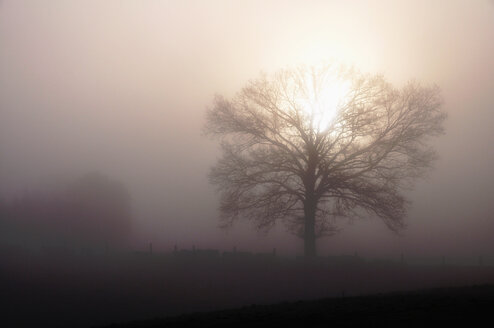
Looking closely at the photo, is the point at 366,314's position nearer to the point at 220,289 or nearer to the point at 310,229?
the point at 220,289

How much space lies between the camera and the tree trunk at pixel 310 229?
30.2 meters

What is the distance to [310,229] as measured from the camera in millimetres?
30266

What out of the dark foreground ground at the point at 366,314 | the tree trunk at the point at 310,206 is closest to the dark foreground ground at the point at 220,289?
the dark foreground ground at the point at 366,314

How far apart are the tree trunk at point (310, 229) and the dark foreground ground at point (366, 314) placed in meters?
11.6

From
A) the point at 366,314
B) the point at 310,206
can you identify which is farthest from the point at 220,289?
the point at 366,314

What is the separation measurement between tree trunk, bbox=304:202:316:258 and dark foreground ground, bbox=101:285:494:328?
38.0 feet

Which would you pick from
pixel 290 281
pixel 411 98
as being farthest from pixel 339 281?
pixel 411 98

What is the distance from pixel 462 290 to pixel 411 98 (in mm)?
13102

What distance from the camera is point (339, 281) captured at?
2706cm

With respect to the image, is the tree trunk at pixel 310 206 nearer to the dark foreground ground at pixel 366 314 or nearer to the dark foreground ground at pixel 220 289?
the dark foreground ground at pixel 220 289

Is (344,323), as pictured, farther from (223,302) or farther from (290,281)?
(290,281)

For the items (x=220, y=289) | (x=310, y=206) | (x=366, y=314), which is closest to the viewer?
(x=366, y=314)

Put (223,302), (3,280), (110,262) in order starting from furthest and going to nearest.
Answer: (110,262), (3,280), (223,302)

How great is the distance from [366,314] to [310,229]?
14.9 m
